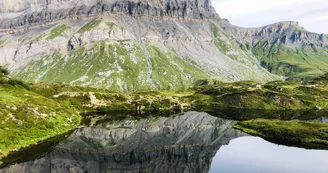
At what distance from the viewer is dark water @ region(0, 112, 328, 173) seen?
81.0 m

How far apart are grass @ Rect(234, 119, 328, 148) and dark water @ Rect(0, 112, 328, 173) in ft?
29.1

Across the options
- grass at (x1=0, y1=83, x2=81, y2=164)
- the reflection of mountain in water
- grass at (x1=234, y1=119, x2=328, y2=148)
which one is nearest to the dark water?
the reflection of mountain in water

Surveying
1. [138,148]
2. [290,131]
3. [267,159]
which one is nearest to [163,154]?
[138,148]

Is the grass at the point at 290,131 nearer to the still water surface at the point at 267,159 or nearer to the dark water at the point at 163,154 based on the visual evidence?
the dark water at the point at 163,154

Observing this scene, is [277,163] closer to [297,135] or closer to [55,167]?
[297,135]

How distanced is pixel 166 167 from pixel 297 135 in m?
71.8

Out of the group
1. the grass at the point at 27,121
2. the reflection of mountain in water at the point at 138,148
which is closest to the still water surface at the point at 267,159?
the reflection of mountain in water at the point at 138,148

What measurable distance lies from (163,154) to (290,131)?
67175 millimetres

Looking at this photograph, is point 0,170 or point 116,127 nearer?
point 0,170

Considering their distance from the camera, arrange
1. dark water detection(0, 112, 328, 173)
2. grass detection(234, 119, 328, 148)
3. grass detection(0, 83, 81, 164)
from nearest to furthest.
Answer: dark water detection(0, 112, 328, 173) < grass detection(0, 83, 81, 164) < grass detection(234, 119, 328, 148)

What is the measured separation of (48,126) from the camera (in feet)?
389

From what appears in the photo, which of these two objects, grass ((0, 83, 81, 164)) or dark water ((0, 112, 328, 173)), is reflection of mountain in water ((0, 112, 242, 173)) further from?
grass ((0, 83, 81, 164))

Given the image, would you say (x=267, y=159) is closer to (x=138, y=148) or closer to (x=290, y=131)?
(x=290, y=131)

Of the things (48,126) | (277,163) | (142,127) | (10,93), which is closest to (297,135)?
(277,163)
